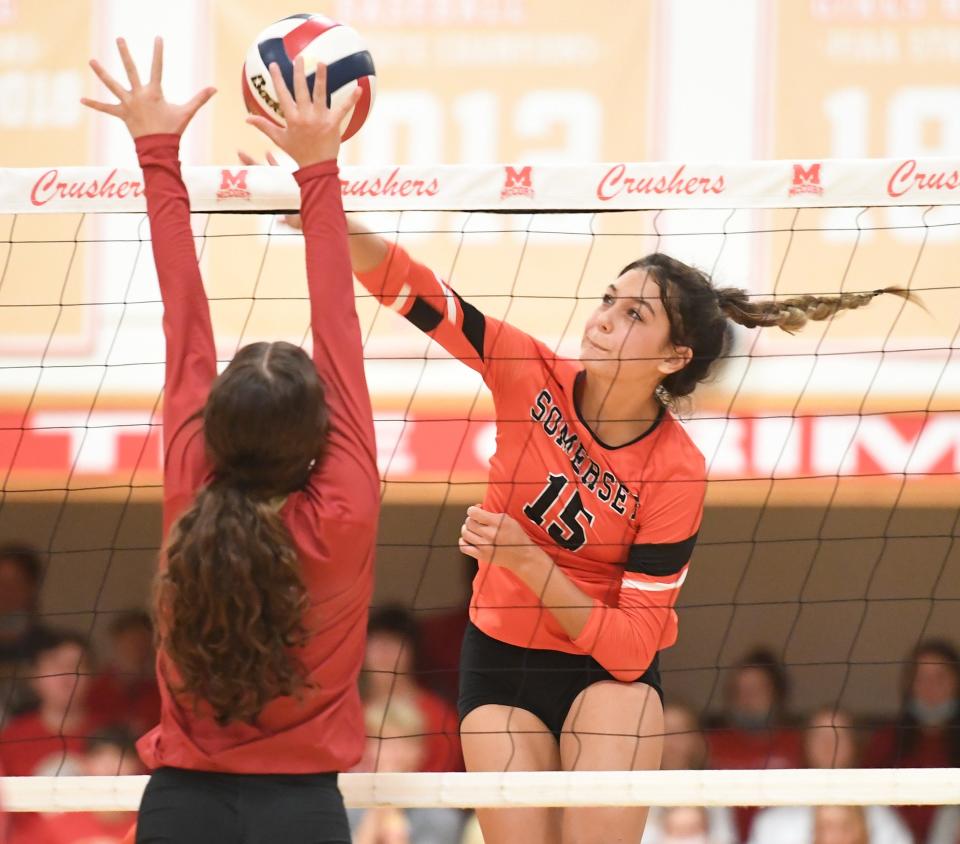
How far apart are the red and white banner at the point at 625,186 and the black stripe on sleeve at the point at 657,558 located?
2.55 ft

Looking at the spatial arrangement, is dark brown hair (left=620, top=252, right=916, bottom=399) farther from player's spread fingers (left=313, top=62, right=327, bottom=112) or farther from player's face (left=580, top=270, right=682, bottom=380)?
player's spread fingers (left=313, top=62, right=327, bottom=112)

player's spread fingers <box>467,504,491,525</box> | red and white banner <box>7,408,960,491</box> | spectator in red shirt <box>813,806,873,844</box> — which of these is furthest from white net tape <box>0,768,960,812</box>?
red and white banner <box>7,408,960,491</box>

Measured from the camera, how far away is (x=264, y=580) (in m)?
2.40

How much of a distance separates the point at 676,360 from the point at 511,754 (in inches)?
39.1

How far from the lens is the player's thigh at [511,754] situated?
3.31 metres

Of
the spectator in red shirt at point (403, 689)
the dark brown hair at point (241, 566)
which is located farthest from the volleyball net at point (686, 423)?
the dark brown hair at point (241, 566)

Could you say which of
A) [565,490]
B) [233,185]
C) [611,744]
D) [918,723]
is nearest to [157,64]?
[233,185]

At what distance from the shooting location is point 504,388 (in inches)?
136

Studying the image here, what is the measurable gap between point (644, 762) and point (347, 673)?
1.04m

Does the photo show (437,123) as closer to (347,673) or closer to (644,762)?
(644,762)

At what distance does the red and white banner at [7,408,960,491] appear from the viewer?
235 inches

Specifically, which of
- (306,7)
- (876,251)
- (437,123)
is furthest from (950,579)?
(306,7)

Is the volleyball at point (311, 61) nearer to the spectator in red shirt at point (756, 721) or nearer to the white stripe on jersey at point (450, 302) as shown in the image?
the white stripe on jersey at point (450, 302)

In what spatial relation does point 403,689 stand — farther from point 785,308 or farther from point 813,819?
point 785,308
